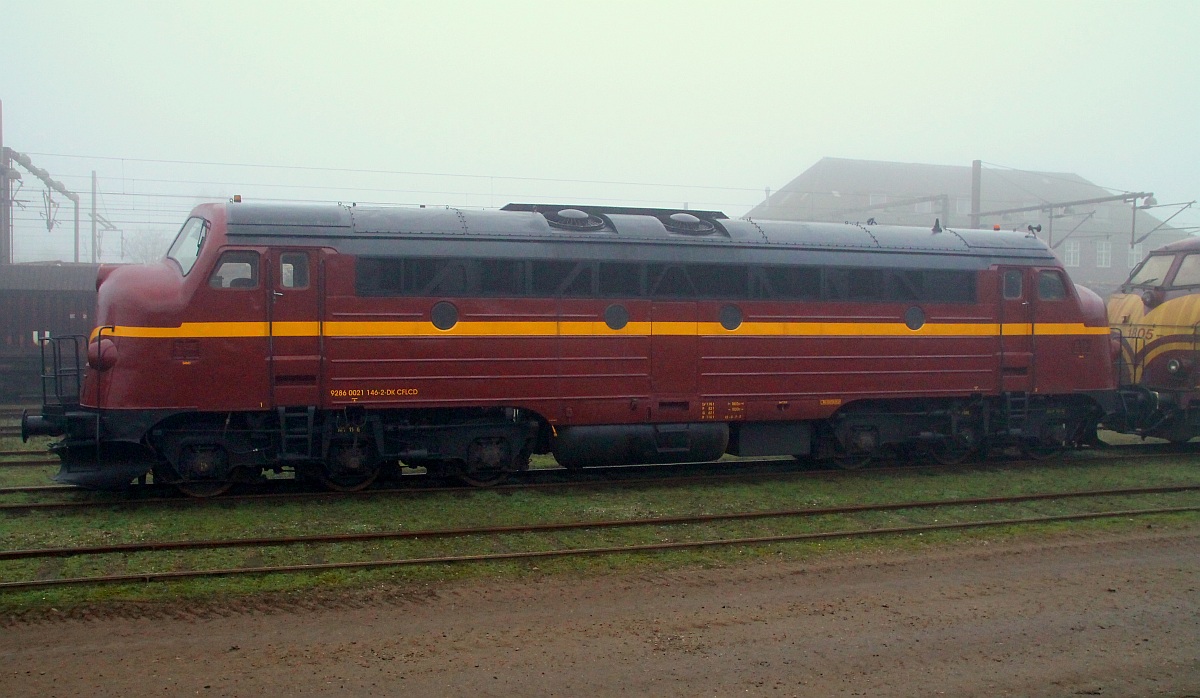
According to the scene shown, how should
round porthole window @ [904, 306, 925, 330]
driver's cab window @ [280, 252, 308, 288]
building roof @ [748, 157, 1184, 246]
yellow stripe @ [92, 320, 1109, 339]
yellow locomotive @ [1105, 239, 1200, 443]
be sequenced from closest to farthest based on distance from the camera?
yellow stripe @ [92, 320, 1109, 339]
driver's cab window @ [280, 252, 308, 288]
round porthole window @ [904, 306, 925, 330]
yellow locomotive @ [1105, 239, 1200, 443]
building roof @ [748, 157, 1184, 246]

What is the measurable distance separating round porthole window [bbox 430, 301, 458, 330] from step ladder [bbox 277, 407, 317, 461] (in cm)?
183

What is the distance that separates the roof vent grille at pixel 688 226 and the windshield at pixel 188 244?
6.04 m

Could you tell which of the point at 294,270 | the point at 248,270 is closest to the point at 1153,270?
the point at 294,270

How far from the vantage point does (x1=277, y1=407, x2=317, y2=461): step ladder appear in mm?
11086

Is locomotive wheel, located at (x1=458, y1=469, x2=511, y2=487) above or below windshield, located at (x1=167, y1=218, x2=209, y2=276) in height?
below

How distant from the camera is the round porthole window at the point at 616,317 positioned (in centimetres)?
1218

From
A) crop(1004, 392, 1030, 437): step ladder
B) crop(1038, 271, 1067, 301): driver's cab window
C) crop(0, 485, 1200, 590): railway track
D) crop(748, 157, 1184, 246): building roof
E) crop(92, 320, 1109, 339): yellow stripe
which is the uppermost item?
crop(748, 157, 1184, 246): building roof

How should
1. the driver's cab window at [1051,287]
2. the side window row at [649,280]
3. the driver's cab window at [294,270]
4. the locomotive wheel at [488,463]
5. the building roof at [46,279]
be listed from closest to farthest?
the driver's cab window at [294,270] → the side window row at [649,280] → the locomotive wheel at [488,463] → the driver's cab window at [1051,287] → the building roof at [46,279]

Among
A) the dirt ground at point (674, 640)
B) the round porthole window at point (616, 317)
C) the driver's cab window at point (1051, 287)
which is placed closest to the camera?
the dirt ground at point (674, 640)

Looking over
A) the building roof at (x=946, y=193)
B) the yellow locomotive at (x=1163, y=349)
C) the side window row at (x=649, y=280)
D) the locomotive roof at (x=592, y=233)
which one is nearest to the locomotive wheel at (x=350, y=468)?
the side window row at (x=649, y=280)

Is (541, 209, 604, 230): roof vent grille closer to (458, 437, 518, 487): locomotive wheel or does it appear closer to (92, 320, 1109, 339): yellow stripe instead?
(92, 320, 1109, 339): yellow stripe

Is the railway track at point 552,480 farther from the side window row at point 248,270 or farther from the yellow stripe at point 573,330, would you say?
the side window row at point 248,270

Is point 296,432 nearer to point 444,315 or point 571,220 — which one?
point 444,315

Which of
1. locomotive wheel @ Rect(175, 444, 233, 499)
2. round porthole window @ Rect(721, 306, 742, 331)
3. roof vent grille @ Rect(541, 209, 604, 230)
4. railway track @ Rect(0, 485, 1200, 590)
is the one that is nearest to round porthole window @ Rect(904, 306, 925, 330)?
round porthole window @ Rect(721, 306, 742, 331)
